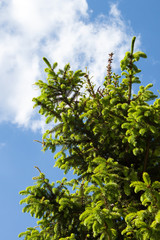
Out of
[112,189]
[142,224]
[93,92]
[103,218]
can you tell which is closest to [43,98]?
[93,92]

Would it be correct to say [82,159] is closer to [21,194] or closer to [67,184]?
[67,184]

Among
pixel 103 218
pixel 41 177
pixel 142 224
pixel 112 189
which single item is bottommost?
pixel 142 224

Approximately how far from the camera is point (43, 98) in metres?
6.80

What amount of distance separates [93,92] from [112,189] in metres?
3.10

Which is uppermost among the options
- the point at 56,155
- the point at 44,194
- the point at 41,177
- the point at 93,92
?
the point at 93,92

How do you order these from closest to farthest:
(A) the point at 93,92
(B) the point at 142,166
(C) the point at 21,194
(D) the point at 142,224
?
1. (D) the point at 142,224
2. (C) the point at 21,194
3. (B) the point at 142,166
4. (A) the point at 93,92

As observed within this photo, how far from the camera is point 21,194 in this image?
6270 millimetres

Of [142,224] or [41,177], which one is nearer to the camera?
[142,224]

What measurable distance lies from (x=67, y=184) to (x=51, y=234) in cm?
139

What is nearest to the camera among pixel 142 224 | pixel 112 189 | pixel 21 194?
pixel 142 224

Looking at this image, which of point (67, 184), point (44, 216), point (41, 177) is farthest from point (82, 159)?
point (44, 216)

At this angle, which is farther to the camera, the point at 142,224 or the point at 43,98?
the point at 43,98

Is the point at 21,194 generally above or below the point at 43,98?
below

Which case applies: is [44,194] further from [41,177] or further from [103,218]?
[103,218]
